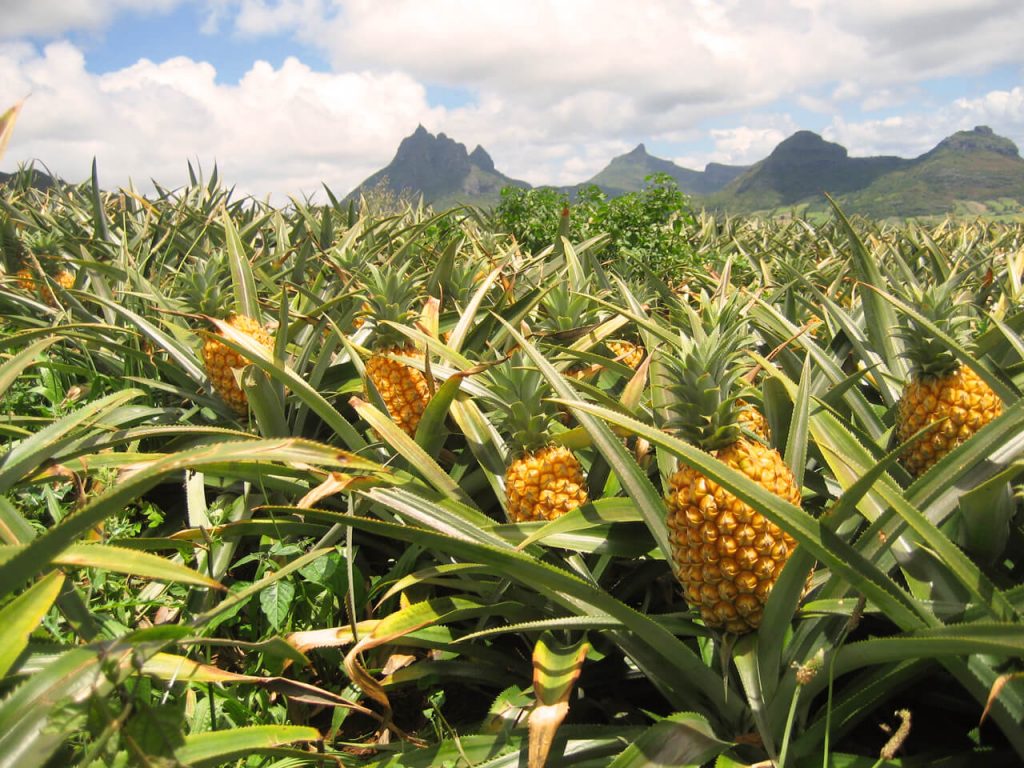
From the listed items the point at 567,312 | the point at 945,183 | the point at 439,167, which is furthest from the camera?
the point at 439,167

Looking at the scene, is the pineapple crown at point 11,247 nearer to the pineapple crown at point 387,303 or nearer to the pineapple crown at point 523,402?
the pineapple crown at point 387,303

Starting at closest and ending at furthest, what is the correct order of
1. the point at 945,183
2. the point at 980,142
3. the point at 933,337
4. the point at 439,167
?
the point at 933,337
the point at 945,183
the point at 980,142
the point at 439,167

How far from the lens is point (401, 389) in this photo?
2430 mm

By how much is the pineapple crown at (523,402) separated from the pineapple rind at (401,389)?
607 mm

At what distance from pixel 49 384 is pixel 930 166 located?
13569 centimetres

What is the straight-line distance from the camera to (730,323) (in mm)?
1620

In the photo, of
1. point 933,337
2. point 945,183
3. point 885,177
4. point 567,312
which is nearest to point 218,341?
point 567,312

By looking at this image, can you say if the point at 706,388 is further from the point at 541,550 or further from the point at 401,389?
the point at 401,389

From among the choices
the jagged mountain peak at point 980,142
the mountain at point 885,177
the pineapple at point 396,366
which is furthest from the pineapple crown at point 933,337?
the jagged mountain peak at point 980,142

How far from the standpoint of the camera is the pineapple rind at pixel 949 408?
1762 millimetres

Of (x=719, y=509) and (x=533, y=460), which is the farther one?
(x=533, y=460)

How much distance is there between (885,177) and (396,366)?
13649cm

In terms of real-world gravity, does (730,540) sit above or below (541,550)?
above

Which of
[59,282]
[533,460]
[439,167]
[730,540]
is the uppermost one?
[439,167]
